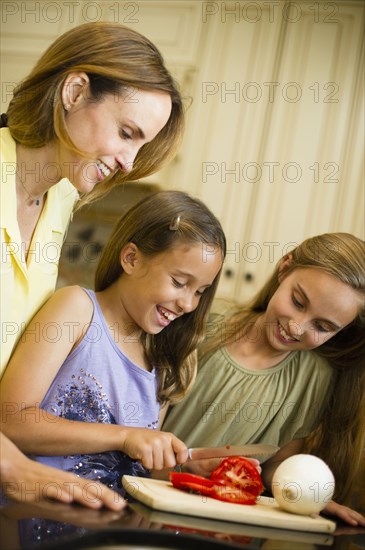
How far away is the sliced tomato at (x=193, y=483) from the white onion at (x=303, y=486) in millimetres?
84

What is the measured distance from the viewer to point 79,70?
997mm

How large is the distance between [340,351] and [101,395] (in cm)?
55

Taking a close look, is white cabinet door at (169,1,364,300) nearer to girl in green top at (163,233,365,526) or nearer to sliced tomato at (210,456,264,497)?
girl in green top at (163,233,365,526)

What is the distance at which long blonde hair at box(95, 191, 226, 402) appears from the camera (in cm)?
119

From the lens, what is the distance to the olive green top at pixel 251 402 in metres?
1.39

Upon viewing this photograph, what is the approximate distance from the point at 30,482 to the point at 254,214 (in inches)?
80.5

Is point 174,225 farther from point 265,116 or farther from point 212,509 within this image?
point 265,116

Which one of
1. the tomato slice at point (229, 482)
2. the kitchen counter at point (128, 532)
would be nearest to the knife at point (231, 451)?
the tomato slice at point (229, 482)

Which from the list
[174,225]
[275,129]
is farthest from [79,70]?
[275,129]

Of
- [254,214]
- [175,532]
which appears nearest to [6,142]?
[175,532]

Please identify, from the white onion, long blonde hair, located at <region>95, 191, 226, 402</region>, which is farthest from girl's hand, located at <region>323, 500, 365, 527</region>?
long blonde hair, located at <region>95, 191, 226, 402</region>

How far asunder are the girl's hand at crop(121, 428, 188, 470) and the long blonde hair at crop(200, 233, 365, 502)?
19.4 inches

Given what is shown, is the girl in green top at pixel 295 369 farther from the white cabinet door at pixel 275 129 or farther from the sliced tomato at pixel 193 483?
the white cabinet door at pixel 275 129

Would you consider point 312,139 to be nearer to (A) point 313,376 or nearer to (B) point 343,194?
(B) point 343,194
